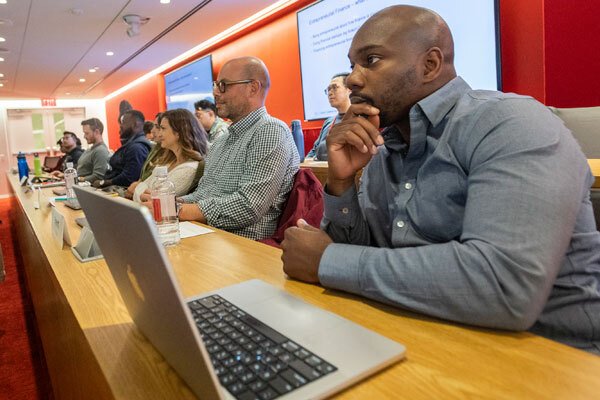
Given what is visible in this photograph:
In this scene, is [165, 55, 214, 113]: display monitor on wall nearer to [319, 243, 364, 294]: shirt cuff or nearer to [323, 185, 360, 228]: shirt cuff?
[323, 185, 360, 228]: shirt cuff

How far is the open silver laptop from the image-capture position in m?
0.40

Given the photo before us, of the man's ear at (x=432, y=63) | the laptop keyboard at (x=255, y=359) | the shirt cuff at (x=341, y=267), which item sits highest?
the man's ear at (x=432, y=63)

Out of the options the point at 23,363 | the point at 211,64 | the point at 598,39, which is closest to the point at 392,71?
the point at 23,363

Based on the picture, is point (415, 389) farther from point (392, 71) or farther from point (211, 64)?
point (211, 64)

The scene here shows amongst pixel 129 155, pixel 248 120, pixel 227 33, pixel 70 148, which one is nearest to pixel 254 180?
pixel 248 120

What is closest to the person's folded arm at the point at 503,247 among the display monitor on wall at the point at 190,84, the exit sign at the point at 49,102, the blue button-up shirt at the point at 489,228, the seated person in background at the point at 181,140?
the blue button-up shirt at the point at 489,228

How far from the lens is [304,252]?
843 mm

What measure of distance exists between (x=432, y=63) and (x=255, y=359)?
0.72 m

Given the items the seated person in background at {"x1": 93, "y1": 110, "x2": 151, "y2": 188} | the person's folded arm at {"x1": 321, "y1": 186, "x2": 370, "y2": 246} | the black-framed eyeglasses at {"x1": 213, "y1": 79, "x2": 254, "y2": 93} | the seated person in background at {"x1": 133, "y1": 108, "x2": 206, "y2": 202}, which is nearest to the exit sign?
the seated person in background at {"x1": 93, "y1": 110, "x2": 151, "y2": 188}

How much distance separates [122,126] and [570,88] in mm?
3867

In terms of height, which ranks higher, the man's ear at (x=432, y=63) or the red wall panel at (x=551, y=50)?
the red wall panel at (x=551, y=50)

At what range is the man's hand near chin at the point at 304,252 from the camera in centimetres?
83

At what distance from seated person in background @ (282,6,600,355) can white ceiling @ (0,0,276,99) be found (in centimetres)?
485

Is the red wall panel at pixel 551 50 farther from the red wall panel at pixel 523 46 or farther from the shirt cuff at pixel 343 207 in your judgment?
the shirt cuff at pixel 343 207
